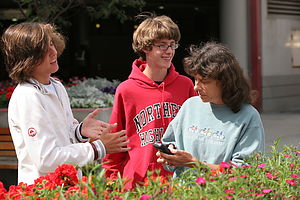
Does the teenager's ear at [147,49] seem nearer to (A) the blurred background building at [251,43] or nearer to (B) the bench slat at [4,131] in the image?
(B) the bench slat at [4,131]

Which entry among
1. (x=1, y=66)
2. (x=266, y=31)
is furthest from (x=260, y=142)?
(x=1, y=66)

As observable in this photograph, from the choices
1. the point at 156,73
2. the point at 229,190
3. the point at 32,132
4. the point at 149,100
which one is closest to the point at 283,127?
the point at 156,73

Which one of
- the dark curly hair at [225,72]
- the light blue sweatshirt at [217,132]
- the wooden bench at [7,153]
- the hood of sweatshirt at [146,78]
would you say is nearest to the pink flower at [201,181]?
the light blue sweatshirt at [217,132]

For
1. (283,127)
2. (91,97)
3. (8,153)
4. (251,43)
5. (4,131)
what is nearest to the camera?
(8,153)

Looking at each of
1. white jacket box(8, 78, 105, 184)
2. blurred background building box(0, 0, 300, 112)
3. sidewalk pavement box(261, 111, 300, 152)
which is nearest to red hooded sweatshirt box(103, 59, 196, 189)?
white jacket box(8, 78, 105, 184)

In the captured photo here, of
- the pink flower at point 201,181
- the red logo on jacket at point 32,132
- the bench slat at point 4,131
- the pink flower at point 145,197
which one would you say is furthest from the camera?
the bench slat at point 4,131

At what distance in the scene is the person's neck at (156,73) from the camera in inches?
141

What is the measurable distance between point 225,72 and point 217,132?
320 mm

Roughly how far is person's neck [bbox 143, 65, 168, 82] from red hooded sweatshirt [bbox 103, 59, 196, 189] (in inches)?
1.7

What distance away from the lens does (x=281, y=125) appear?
1169 centimetres

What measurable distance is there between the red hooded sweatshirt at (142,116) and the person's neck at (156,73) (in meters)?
0.04

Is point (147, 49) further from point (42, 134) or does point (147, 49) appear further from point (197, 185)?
point (197, 185)

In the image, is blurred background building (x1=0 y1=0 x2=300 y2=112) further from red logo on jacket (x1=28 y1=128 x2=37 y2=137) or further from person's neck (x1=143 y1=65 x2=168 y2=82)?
red logo on jacket (x1=28 y1=128 x2=37 y2=137)

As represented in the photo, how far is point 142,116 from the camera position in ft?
11.3
